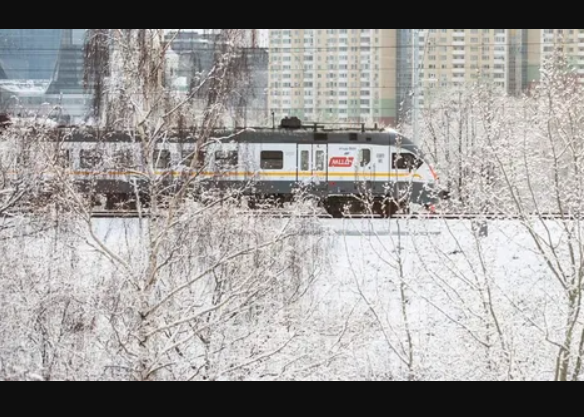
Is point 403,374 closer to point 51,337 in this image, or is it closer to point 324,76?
point 51,337

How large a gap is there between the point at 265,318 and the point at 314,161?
521cm

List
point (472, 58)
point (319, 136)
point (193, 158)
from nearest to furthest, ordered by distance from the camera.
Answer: point (193, 158), point (319, 136), point (472, 58)

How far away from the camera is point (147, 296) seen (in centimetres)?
521

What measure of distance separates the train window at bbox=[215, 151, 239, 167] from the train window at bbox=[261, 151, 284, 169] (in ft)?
9.94

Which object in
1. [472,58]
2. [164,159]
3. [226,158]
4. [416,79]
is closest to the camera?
[164,159]

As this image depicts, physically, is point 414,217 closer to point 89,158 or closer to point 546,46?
point 546,46

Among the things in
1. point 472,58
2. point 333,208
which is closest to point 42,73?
point 333,208

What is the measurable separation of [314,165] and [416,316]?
4346 millimetres

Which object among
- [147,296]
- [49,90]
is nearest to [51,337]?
[147,296]

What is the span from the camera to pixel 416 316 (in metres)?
8.19

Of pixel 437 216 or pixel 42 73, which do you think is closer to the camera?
pixel 437 216

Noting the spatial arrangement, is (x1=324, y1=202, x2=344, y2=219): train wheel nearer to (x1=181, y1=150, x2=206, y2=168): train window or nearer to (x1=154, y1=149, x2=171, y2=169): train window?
(x1=154, y1=149, x2=171, y2=169): train window

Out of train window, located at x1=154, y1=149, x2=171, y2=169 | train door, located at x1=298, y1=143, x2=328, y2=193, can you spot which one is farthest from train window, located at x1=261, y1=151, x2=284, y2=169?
train window, located at x1=154, y1=149, x2=171, y2=169

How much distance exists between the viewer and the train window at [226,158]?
7.77 metres
